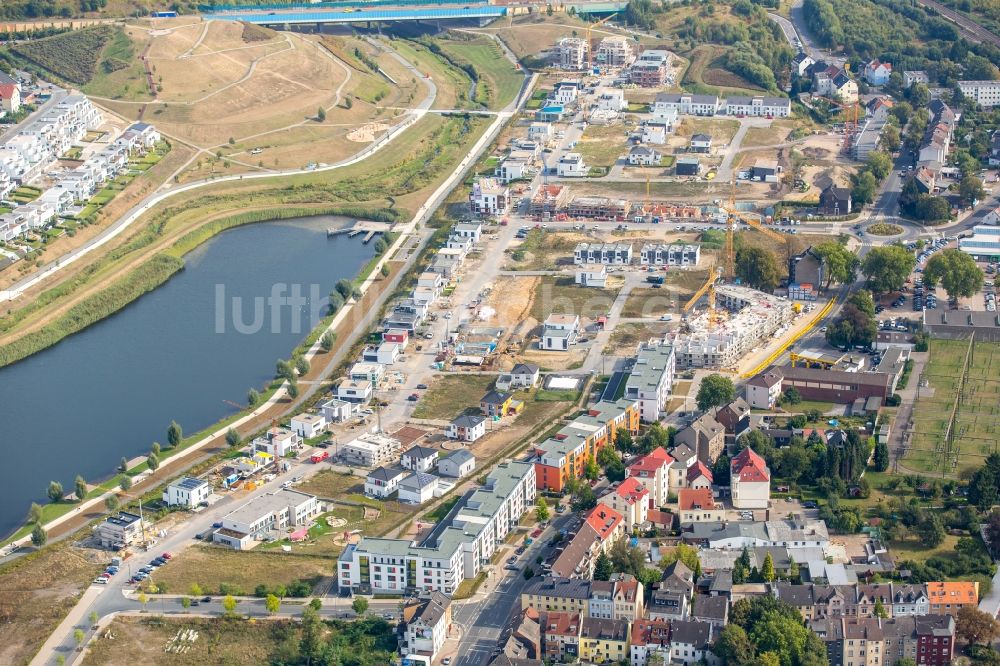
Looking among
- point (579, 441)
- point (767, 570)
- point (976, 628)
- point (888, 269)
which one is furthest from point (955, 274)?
point (976, 628)


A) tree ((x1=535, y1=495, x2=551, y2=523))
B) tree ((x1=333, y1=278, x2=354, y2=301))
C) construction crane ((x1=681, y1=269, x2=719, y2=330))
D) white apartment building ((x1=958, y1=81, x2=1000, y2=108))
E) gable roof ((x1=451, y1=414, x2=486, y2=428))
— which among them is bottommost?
tree ((x1=535, y1=495, x2=551, y2=523))

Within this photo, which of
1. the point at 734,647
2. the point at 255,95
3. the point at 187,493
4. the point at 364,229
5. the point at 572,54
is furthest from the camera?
the point at 572,54

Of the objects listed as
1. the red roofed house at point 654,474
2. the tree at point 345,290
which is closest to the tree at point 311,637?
the red roofed house at point 654,474

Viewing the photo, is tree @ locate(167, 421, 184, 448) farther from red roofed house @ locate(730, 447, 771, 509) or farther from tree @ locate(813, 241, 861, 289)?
tree @ locate(813, 241, 861, 289)

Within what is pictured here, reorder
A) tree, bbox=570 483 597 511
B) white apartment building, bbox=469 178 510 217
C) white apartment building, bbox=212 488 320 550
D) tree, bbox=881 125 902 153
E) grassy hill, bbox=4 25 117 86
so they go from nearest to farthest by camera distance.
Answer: white apartment building, bbox=212 488 320 550 < tree, bbox=570 483 597 511 < white apartment building, bbox=469 178 510 217 < tree, bbox=881 125 902 153 < grassy hill, bbox=4 25 117 86

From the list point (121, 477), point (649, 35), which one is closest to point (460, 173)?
point (649, 35)

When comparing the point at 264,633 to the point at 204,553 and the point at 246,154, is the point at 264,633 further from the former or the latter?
the point at 246,154

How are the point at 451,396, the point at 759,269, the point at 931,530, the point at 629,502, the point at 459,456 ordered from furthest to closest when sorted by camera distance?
1. the point at 759,269
2. the point at 451,396
3. the point at 459,456
4. the point at 629,502
5. the point at 931,530

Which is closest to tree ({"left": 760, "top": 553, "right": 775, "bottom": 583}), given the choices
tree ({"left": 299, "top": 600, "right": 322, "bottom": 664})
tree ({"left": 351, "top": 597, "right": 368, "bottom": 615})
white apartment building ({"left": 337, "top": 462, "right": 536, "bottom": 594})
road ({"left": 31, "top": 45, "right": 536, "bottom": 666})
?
white apartment building ({"left": 337, "top": 462, "right": 536, "bottom": 594})

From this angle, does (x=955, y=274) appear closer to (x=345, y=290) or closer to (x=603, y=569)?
(x=345, y=290)
